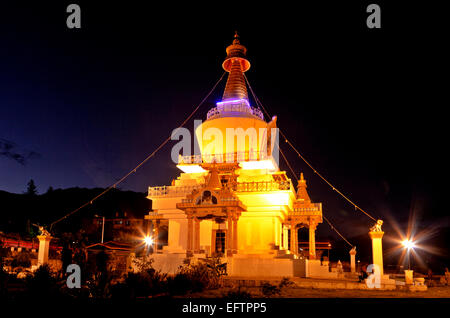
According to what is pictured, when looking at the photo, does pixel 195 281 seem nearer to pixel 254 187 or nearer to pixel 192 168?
pixel 254 187

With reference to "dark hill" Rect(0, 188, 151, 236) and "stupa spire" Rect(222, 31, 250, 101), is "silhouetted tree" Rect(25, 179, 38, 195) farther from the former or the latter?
"stupa spire" Rect(222, 31, 250, 101)

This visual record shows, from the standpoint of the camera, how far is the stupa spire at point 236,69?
35.0 m

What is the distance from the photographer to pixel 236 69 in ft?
119

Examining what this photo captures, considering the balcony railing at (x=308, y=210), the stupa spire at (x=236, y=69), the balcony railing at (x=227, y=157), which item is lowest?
the balcony railing at (x=308, y=210)

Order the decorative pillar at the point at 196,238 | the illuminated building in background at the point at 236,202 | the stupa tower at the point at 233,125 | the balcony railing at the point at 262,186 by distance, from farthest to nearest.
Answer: the stupa tower at the point at 233,125
the balcony railing at the point at 262,186
the decorative pillar at the point at 196,238
the illuminated building in background at the point at 236,202

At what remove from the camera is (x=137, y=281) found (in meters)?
13.1

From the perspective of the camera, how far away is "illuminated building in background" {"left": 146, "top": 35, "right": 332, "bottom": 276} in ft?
79.8

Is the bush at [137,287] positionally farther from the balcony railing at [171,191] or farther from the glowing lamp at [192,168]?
the glowing lamp at [192,168]

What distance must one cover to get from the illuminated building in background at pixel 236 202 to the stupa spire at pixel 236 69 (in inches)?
4.0

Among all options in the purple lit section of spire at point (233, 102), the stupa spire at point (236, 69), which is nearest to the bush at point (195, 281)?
the purple lit section of spire at point (233, 102)

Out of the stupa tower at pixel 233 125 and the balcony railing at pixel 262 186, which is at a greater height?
the stupa tower at pixel 233 125
